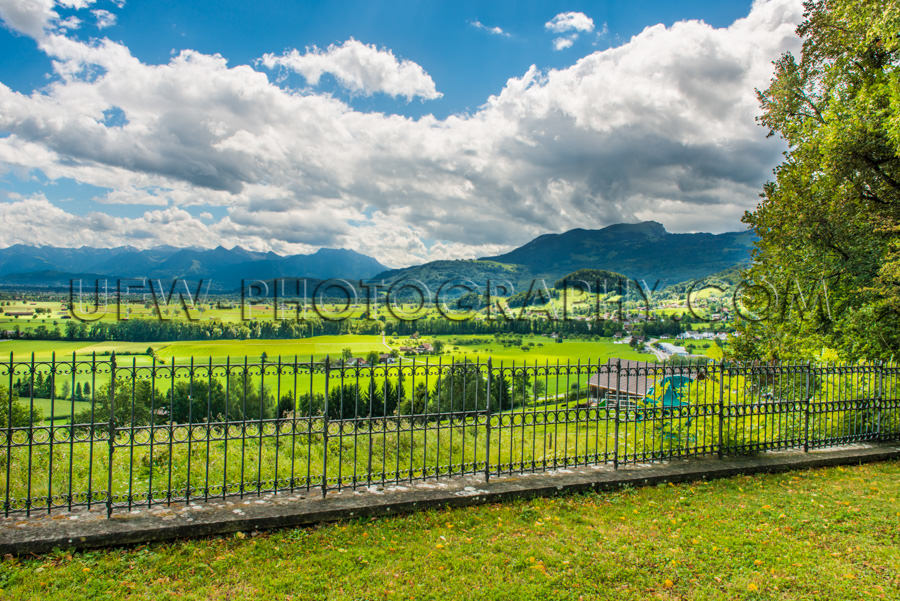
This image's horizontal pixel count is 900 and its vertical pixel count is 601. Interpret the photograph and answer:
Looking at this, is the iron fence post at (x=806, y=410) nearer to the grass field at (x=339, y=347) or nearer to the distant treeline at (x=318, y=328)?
the grass field at (x=339, y=347)

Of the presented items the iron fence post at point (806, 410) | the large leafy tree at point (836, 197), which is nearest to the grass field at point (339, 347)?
the large leafy tree at point (836, 197)

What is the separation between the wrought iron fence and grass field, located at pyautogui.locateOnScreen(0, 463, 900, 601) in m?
0.83

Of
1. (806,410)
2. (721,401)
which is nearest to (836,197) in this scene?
(806,410)

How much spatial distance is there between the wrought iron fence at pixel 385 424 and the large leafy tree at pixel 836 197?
5568mm

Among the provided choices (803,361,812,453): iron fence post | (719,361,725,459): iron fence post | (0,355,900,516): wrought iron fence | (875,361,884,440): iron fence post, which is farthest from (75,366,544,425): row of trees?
(875,361,884,440): iron fence post

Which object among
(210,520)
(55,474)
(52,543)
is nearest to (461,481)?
(210,520)

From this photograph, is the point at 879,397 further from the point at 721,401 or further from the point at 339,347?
the point at 339,347

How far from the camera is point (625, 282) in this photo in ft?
336

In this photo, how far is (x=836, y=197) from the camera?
15648 millimetres

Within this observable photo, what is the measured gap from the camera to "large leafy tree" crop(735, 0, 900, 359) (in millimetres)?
13758

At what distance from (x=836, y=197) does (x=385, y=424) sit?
16.7 m

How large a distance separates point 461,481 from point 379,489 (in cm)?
114

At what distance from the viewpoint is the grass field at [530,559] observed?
4.34 meters

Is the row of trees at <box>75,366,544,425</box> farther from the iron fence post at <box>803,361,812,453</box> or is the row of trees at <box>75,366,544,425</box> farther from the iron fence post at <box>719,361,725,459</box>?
the iron fence post at <box>803,361,812,453</box>
